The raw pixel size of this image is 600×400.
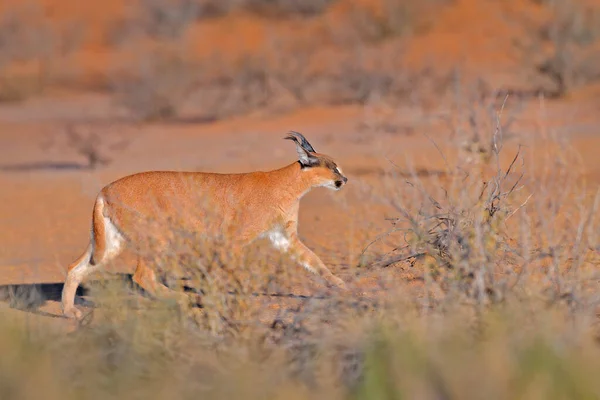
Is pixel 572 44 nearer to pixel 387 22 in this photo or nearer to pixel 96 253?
pixel 387 22

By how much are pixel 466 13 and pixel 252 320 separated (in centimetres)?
3155

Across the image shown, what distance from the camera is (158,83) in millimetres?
28734

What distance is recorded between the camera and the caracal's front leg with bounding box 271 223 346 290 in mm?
9031

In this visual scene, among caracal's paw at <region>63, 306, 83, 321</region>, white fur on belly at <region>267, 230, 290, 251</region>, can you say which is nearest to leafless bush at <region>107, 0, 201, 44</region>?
white fur on belly at <region>267, 230, 290, 251</region>

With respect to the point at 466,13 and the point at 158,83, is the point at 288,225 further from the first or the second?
the point at 466,13

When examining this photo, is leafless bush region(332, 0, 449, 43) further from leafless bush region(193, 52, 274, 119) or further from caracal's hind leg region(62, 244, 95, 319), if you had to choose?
caracal's hind leg region(62, 244, 95, 319)

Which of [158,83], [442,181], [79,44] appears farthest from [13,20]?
[442,181]

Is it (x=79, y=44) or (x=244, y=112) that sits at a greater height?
(x=79, y=44)

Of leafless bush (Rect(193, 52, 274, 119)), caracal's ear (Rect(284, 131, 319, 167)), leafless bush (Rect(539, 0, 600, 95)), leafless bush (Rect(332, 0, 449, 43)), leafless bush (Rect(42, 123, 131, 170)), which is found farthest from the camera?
leafless bush (Rect(332, 0, 449, 43))

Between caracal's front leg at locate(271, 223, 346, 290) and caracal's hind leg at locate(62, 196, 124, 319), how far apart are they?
1.29 meters

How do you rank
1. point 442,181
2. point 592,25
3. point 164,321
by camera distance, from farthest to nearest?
point 592,25 < point 442,181 < point 164,321

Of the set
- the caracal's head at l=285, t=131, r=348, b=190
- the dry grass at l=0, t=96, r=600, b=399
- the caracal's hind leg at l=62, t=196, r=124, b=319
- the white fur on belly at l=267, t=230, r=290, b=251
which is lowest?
the dry grass at l=0, t=96, r=600, b=399

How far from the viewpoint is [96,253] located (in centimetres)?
928

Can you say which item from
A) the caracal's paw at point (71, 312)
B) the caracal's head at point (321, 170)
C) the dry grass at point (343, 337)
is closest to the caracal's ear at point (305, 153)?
the caracal's head at point (321, 170)
